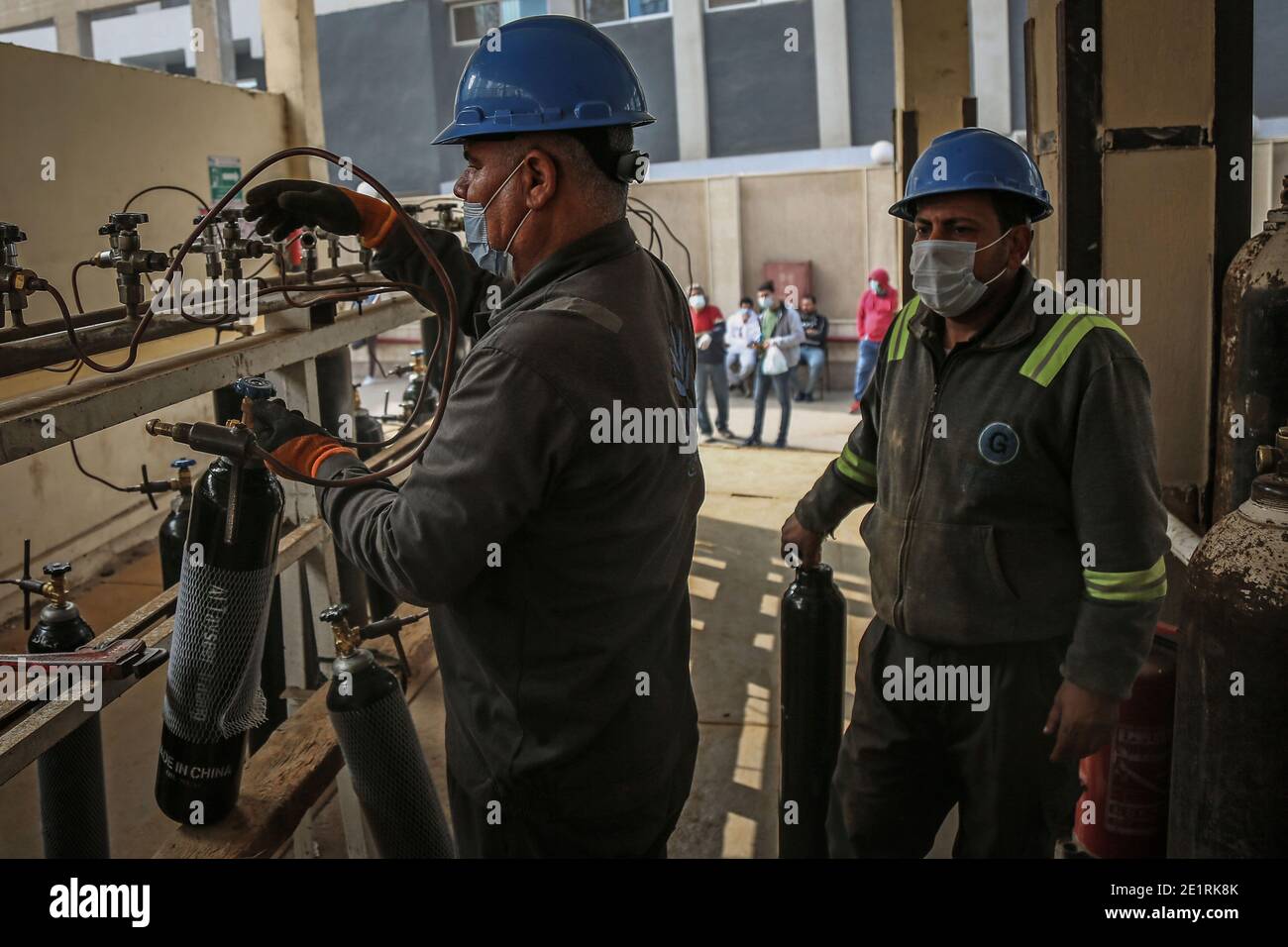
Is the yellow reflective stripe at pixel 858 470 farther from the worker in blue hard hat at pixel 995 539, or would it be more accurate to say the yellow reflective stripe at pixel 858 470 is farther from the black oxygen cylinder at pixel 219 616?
A: the black oxygen cylinder at pixel 219 616

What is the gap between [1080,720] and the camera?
6.29ft

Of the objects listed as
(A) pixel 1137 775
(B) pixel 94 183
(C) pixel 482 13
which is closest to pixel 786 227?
(C) pixel 482 13

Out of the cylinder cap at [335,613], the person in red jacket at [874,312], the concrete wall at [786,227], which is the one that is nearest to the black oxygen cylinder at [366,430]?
the cylinder cap at [335,613]

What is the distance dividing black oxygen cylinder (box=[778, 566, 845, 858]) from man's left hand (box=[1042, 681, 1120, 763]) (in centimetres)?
66

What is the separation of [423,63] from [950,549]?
1457 centimetres

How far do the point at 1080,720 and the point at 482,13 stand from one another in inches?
600

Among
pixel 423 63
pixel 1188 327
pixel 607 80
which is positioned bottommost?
pixel 1188 327

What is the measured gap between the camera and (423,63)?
582 inches

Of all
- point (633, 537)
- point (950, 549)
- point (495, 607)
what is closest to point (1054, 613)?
point (950, 549)

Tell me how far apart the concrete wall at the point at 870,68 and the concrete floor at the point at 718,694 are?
7928 millimetres

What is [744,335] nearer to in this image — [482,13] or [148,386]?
[148,386]

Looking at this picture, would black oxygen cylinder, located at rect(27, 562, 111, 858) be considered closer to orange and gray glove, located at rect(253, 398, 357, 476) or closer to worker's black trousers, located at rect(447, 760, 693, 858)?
orange and gray glove, located at rect(253, 398, 357, 476)
